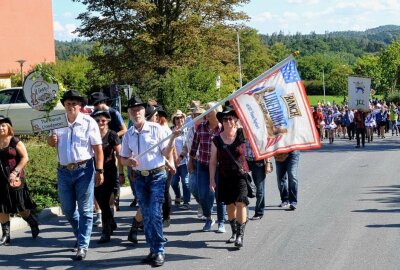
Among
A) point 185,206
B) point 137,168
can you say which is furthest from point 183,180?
point 137,168

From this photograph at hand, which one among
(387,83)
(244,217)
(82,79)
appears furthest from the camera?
(387,83)

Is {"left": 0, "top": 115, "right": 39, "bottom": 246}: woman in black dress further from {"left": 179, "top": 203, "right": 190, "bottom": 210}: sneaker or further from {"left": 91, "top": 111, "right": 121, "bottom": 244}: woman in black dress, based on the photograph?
{"left": 179, "top": 203, "right": 190, "bottom": 210}: sneaker

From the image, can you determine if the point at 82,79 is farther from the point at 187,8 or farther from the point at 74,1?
the point at 187,8

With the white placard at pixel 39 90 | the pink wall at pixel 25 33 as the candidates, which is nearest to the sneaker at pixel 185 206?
the white placard at pixel 39 90

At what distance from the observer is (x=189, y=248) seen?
28.6 feet

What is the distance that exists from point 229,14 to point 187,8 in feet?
10.2

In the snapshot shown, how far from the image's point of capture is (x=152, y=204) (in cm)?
775

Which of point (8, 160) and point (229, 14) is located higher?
point (229, 14)

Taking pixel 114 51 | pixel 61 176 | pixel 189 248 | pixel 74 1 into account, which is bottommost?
pixel 189 248

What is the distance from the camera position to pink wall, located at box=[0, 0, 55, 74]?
60062 mm

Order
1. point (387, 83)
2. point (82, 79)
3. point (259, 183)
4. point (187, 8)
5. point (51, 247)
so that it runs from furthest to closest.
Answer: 1. point (387, 83)
2. point (82, 79)
3. point (187, 8)
4. point (259, 183)
5. point (51, 247)

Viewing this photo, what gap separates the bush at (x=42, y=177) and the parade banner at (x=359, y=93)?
54.9 feet

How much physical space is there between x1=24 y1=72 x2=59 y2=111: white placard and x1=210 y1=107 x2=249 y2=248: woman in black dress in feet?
9.58

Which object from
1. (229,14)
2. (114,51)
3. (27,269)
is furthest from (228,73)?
(27,269)
